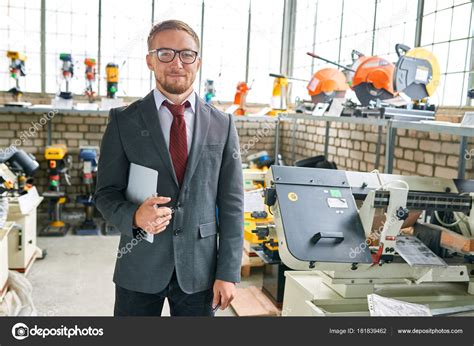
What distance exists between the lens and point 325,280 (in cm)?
162

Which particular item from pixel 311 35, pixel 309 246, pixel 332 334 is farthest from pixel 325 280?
pixel 311 35

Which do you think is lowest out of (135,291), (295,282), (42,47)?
(295,282)

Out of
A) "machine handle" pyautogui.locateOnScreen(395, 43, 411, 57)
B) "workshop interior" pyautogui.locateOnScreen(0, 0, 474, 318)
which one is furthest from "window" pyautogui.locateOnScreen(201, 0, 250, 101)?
"machine handle" pyautogui.locateOnScreen(395, 43, 411, 57)

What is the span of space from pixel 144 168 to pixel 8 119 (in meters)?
4.94

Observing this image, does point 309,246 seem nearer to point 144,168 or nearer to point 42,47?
point 144,168

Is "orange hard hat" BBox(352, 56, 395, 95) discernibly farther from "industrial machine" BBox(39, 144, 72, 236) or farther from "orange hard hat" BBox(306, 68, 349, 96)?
"industrial machine" BBox(39, 144, 72, 236)

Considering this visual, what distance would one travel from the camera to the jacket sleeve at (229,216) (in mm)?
1258

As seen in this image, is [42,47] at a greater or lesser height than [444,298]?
greater

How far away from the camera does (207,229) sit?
1.25 m

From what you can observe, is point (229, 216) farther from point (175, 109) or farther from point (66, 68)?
point (66, 68)

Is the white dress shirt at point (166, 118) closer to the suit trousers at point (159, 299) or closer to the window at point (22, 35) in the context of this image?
the suit trousers at point (159, 299)

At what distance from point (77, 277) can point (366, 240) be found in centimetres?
264

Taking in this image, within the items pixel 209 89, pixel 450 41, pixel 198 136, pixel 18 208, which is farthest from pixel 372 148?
pixel 198 136

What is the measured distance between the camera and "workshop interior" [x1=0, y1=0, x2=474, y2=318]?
4.88 feet
